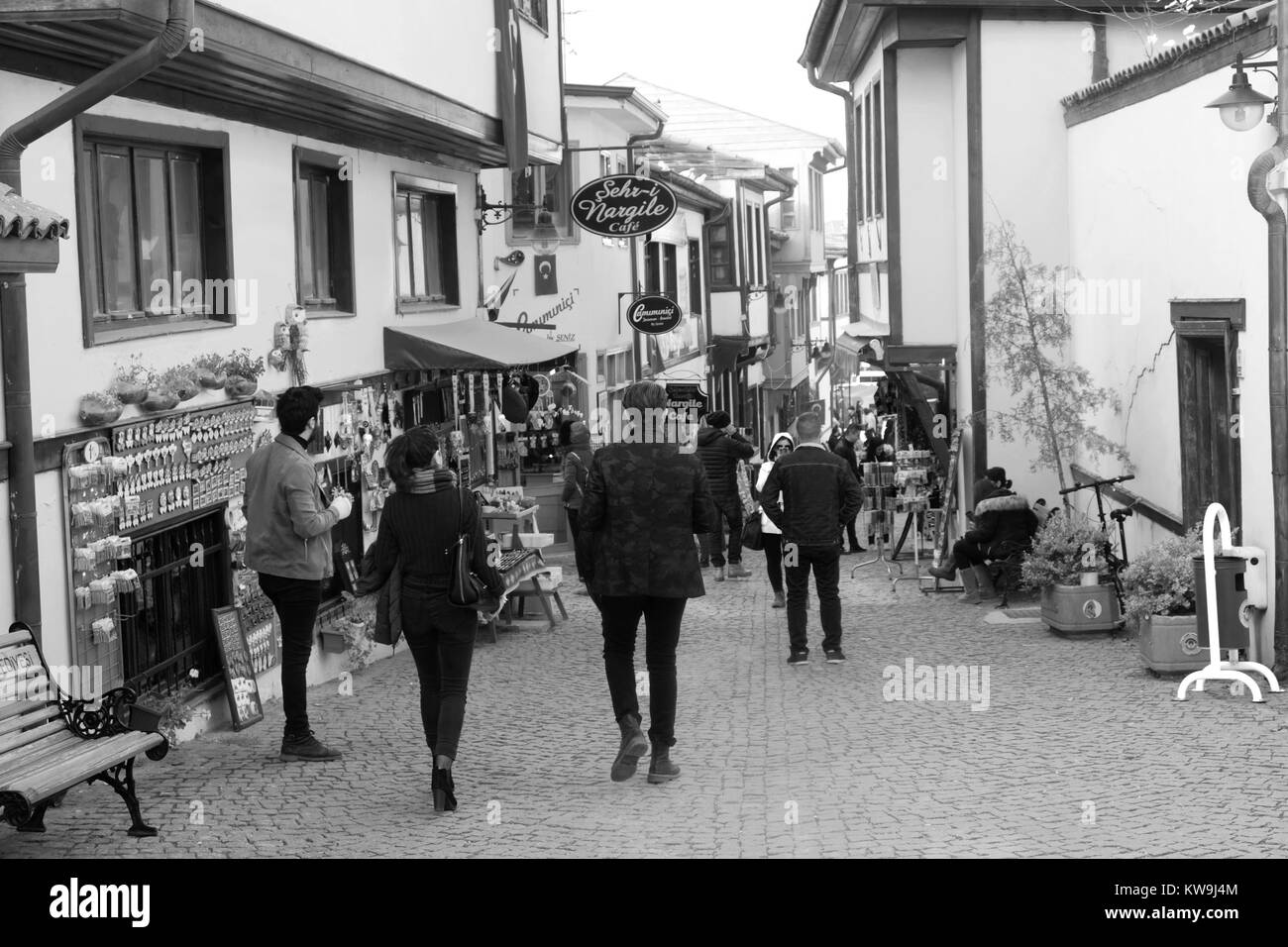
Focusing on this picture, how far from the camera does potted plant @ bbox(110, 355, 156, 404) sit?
8.84 m

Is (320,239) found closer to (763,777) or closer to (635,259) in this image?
(763,777)

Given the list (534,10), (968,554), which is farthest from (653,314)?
(968,554)

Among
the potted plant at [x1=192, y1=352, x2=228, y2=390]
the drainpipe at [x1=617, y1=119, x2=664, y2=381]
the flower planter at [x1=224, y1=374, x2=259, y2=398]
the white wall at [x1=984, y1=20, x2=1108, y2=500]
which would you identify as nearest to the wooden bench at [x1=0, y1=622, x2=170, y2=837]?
the potted plant at [x1=192, y1=352, x2=228, y2=390]

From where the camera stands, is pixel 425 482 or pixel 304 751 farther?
pixel 304 751

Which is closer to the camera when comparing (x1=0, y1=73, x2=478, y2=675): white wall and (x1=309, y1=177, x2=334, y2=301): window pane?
(x1=0, y1=73, x2=478, y2=675): white wall

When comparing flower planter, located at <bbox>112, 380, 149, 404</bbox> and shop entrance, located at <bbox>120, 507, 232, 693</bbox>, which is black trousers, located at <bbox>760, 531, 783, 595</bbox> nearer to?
shop entrance, located at <bbox>120, 507, 232, 693</bbox>

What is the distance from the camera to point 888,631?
46.2ft

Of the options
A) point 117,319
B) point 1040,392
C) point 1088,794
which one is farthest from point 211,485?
point 1040,392

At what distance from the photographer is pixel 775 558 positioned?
15.7 m

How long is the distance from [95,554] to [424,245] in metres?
7.68

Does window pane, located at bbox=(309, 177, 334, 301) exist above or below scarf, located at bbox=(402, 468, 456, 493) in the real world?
above

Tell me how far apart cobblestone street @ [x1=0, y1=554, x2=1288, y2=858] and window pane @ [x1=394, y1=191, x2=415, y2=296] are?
389cm

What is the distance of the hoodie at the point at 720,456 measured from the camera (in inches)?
682
